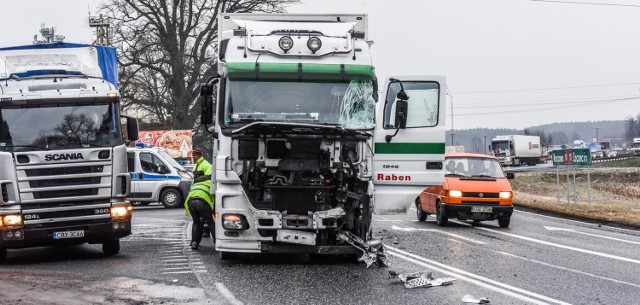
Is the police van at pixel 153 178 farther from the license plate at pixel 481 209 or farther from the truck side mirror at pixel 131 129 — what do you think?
the truck side mirror at pixel 131 129

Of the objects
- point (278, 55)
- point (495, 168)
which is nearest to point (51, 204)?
point (278, 55)

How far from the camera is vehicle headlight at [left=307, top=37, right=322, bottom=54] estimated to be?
1245cm

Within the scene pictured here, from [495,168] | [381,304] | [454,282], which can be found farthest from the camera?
[495,168]

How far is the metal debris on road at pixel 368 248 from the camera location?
11.9 meters

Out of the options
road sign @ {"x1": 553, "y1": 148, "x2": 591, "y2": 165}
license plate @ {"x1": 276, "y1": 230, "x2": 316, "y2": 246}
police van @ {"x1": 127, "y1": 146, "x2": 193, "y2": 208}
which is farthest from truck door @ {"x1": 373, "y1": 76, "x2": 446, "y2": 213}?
police van @ {"x1": 127, "y1": 146, "x2": 193, "y2": 208}

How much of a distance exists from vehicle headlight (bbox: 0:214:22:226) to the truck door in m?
5.59

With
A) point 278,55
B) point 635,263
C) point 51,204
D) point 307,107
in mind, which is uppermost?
point 278,55

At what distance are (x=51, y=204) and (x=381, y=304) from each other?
6961 mm

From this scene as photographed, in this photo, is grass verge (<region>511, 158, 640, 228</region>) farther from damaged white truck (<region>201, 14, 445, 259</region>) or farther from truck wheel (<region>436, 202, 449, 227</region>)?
damaged white truck (<region>201, 14, 445, 259</region>)

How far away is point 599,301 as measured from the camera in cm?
927

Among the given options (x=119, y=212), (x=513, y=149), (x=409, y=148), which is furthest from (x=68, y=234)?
(x=513, y=149)

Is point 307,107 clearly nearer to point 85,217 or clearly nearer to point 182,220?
point 85,217

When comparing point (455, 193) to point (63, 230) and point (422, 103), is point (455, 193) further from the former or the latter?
point (63, 230)

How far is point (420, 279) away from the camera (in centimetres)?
1054
